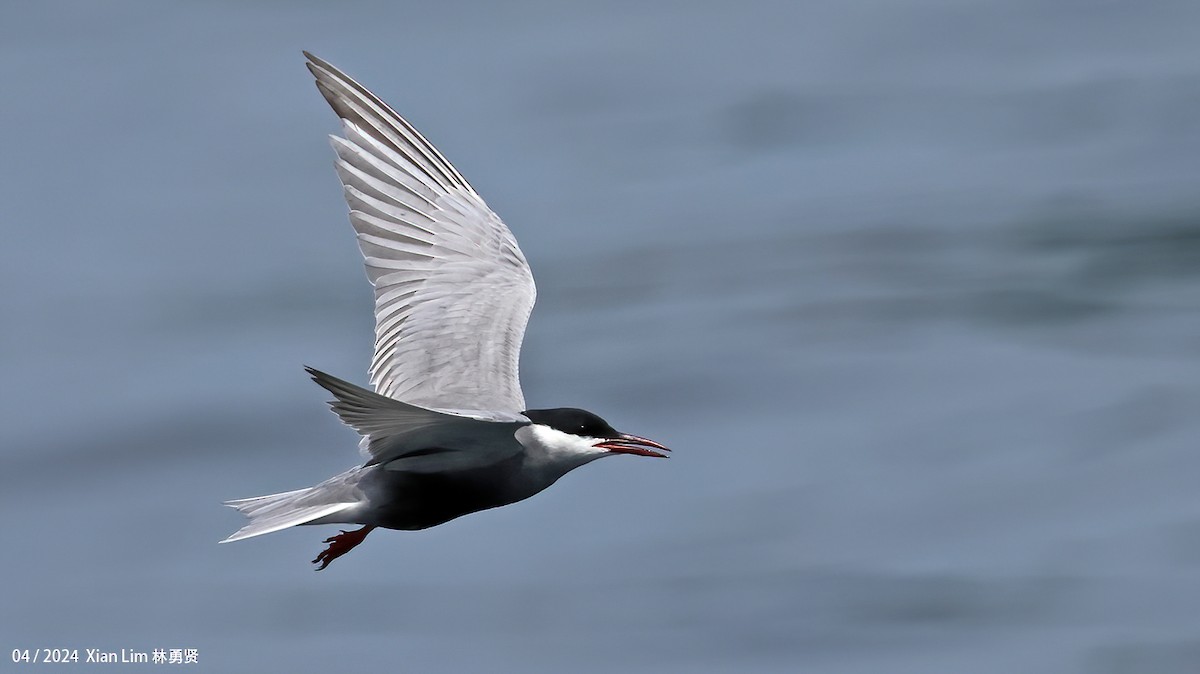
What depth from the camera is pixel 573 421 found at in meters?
8.91

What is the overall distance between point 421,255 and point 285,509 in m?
2.24

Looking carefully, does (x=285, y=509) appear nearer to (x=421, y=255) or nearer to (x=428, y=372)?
(x=428, y=372)

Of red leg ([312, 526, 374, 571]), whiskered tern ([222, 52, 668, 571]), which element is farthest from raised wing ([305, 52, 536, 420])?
red leg ([312, 526, 374, 571])

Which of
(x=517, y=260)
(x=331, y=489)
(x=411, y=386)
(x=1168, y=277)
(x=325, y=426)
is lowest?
(x=331, y=489)

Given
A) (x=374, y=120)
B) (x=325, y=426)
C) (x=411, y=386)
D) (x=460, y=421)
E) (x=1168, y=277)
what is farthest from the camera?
(x=1168, y=277)

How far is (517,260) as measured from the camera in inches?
423

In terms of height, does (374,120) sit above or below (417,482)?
above

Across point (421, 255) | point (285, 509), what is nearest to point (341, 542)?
point (285, 509)

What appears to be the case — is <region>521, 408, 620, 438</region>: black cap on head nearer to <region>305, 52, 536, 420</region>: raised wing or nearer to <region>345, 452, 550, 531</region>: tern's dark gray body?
<region>345, 452, 550, 531</region>: tern's dark gray body

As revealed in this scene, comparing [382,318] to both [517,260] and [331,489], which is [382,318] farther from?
[331,489]

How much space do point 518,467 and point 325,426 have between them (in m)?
11.8

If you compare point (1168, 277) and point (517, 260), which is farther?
point (1168, 277)

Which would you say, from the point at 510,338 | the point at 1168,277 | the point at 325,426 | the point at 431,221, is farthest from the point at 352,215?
the point at 1168,277

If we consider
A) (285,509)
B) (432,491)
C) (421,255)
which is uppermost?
(421,255)
